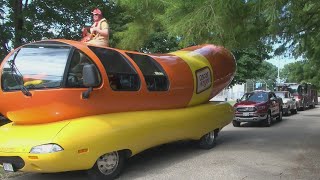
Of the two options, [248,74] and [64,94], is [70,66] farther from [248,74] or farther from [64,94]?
[248,74]

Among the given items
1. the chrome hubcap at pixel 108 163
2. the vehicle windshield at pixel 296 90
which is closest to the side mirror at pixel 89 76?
the chrome hubcap at pixel 108 163

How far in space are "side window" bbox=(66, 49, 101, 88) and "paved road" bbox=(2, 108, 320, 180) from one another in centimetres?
191

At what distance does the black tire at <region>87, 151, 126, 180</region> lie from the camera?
8695 millimetres

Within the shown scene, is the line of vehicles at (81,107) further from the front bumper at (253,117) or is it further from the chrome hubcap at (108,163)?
the front bumper at (253,117)

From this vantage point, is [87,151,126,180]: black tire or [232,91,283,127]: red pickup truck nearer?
[87,151,126,180]: black tire

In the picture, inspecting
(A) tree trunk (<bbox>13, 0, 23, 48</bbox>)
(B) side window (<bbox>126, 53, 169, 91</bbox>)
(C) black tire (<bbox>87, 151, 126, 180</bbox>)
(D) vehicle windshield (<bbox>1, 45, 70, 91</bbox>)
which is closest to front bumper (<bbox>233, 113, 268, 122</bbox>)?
(A) tree trunk (<bbox>13, 0, 23, 48</bbox>)

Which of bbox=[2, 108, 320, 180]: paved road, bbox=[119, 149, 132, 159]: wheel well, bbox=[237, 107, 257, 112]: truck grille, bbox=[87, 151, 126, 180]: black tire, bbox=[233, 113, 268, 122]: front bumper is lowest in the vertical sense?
bbox=[2, 108, 320, 180]: paved road

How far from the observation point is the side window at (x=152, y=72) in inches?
403

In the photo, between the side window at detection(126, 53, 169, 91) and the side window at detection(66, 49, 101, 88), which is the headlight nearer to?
the side window at detection(66, 49, 101, 88)

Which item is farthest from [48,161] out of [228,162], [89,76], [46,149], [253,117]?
[253,117]

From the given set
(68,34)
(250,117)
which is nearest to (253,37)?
(250,117)

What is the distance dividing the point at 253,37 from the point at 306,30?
3161mm

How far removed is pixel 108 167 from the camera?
897 cm

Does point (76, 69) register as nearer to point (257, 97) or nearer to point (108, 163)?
point (108, 163)
